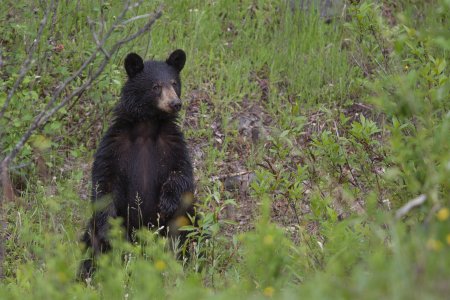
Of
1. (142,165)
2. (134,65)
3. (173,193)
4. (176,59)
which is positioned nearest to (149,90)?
(134,65)

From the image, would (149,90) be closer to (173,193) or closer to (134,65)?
(134,65)

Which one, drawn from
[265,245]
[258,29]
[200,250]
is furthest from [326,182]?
[258,29]

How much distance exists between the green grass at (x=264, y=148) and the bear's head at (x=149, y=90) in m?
0.59

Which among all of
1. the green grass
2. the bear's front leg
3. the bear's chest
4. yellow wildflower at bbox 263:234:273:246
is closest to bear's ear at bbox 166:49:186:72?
the green grass

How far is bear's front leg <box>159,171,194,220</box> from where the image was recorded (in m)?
7.41

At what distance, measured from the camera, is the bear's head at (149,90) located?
7.67 metres

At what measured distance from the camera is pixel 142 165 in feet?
24.9

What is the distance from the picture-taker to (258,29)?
1090 cm

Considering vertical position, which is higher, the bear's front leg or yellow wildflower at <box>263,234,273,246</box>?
yellow wildflower at <box>263,234,273,246</box>

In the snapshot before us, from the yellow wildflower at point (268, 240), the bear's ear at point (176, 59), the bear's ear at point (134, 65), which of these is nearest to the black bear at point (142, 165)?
the bear's ear at point (134, 65)

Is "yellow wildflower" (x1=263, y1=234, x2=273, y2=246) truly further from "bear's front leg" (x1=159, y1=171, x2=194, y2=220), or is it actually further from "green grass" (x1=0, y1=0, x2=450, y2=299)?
"bear's front leg" (x1=159, y1=171, x2=194, y2=220)

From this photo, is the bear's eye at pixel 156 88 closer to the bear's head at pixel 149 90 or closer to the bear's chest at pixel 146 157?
the bear's head at pixel 149 90

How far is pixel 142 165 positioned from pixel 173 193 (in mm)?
379

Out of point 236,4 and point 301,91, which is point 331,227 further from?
point 236,4
